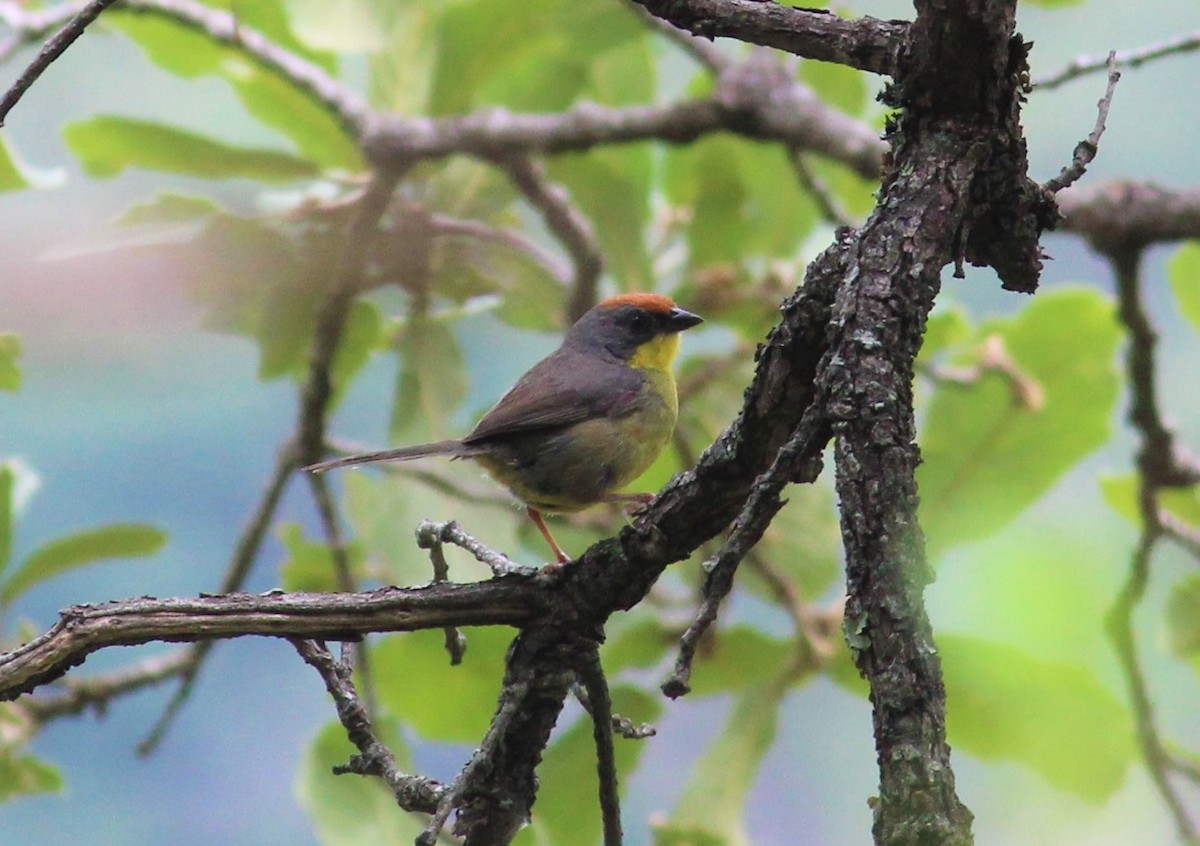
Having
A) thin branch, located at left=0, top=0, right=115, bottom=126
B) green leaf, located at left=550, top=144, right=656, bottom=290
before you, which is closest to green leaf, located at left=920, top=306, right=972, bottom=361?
green leaf, located at left=550, top=144, right=656, bottom=290

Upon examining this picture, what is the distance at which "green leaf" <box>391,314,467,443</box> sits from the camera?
4062mm

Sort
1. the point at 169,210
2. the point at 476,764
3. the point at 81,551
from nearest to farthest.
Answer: the point at 476,764
the point at 81,551
the point at 169,210

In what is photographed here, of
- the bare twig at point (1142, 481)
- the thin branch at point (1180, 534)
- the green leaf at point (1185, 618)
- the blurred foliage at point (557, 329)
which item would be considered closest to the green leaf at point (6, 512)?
the blurred foliage at point (557, 329)

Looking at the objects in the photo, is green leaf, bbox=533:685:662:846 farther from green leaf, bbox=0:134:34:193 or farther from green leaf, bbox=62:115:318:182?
green leaf, bbox=0:134:34:193

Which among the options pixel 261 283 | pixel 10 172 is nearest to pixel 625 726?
pixel 10 172

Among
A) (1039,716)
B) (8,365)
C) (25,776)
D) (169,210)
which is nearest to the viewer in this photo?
(8,365)

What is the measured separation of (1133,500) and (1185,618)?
0.40 meters

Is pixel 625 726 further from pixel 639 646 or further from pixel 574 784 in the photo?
pixel 639 646

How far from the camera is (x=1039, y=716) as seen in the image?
142 inches

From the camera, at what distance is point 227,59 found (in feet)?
13.5

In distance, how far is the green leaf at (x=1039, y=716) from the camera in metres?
3.57

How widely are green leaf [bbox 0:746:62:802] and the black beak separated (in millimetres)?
2074

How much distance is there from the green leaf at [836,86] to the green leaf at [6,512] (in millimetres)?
2756

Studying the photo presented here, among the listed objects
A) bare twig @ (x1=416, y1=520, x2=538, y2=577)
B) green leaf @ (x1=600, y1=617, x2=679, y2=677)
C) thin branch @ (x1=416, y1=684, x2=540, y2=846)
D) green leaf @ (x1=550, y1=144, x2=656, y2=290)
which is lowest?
thin branch @ (x1=416, y1=684, x2=540, y2=846)
